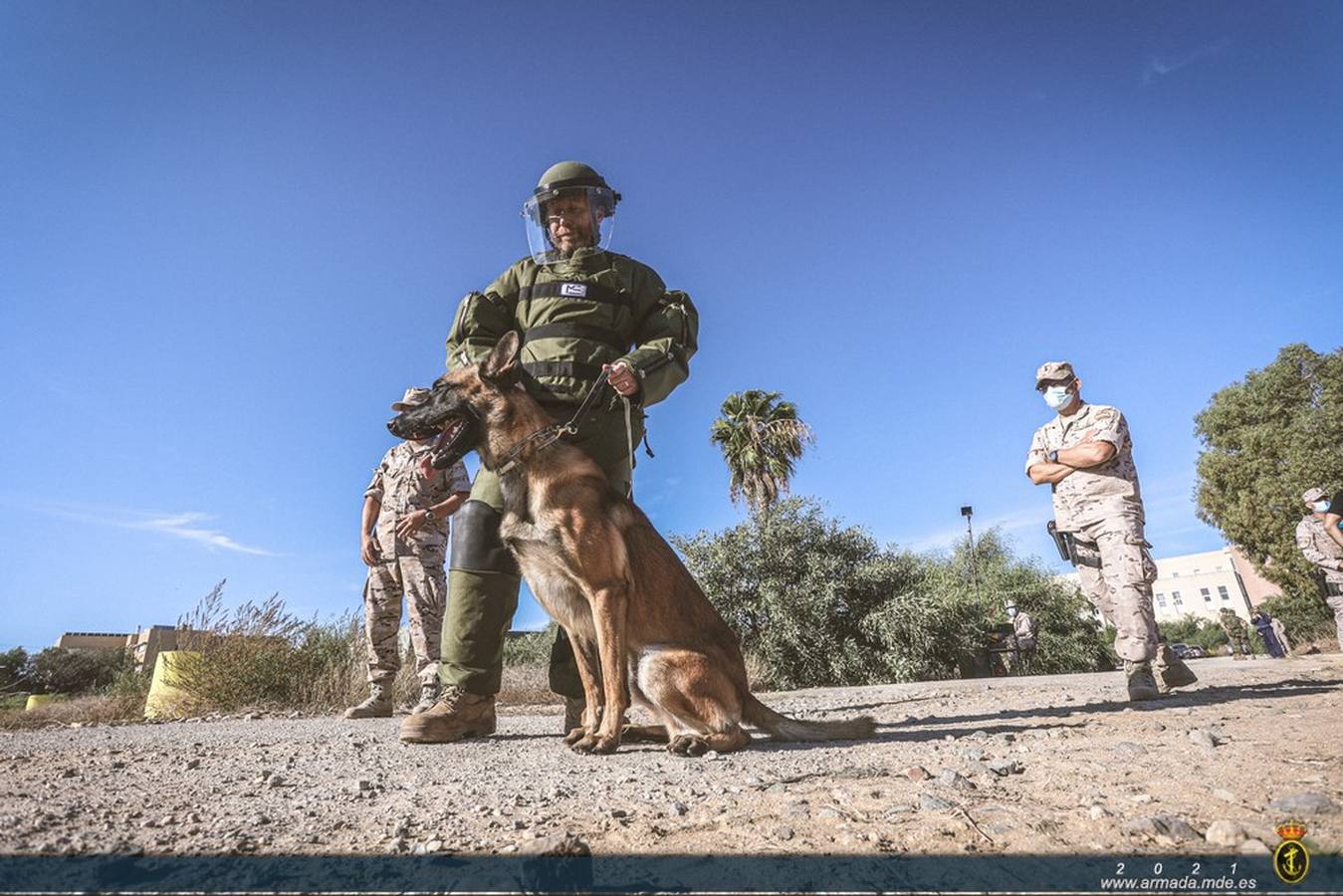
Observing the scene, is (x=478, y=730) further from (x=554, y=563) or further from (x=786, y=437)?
(x=786, y=437)

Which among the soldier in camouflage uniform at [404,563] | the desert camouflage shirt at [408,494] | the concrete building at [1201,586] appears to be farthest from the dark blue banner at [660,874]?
the concrete building at [1201,586]

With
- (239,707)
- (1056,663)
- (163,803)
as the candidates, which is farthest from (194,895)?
(1056,663)

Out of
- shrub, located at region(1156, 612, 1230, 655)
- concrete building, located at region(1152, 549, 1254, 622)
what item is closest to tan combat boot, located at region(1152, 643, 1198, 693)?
shrub, located at region(1156, 612, 1230, 655)

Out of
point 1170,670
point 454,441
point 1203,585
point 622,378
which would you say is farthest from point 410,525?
point 1203,585

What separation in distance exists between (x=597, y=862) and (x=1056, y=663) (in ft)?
81.4

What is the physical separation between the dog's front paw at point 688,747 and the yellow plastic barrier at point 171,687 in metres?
6.88

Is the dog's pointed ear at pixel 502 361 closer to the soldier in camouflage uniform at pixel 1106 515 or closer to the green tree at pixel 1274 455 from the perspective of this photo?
the soldier in camouflage uniform at pixel 1106 515

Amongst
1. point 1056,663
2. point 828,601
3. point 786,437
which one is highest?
point 786,437

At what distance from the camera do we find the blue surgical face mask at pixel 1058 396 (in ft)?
18.8

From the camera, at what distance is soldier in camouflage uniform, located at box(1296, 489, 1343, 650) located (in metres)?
8.91

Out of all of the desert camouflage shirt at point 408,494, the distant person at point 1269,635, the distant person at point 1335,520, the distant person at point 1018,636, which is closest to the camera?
the desert camouflage shirt at point 408,494

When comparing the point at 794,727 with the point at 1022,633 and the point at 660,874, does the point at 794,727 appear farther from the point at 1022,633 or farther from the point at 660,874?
the point at 1022,633

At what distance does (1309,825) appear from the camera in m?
1.46

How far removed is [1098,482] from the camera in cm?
523
